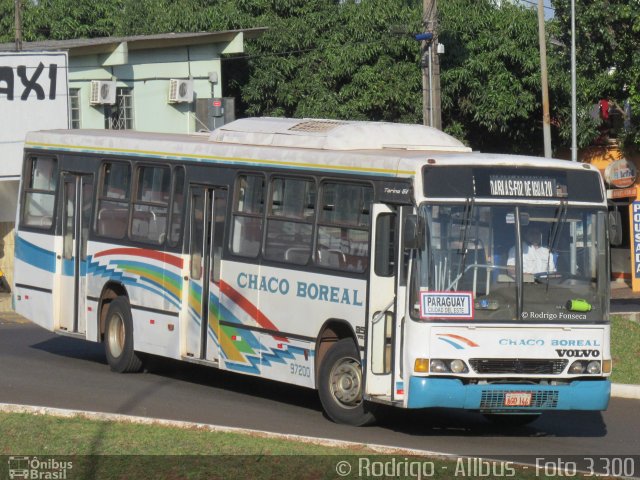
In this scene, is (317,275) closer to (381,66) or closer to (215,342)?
(215,342)

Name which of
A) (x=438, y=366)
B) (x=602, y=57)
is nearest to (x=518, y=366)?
(x=438, y=366)

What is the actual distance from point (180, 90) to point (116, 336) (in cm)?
1965

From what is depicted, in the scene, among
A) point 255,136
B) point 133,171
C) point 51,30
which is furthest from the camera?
point 51,30

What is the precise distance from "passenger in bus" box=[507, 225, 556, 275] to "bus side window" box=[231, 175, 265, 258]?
3149 millimetres

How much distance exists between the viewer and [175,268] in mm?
14961

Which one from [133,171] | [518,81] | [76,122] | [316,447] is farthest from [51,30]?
[316,447]

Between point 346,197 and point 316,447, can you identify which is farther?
point 346,197

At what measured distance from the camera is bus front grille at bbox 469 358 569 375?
38.1 ft

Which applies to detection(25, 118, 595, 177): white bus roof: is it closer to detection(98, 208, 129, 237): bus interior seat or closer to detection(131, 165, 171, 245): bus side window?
detection(131, 165, 171, 245): bus side window

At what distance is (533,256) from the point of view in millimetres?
11750

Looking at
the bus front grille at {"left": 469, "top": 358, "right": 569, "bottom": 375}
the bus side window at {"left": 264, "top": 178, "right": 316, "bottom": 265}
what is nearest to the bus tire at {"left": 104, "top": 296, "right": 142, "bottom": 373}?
the bus side window at {"left": 264, "top": 178, "right": 316, "bottom": 265}

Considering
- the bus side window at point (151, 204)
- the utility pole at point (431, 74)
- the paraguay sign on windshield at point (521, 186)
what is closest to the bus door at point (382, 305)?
the paraguay sign on windshield at point (521, 186)

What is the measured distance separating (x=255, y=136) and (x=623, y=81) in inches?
892

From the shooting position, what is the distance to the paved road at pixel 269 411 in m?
11.9
